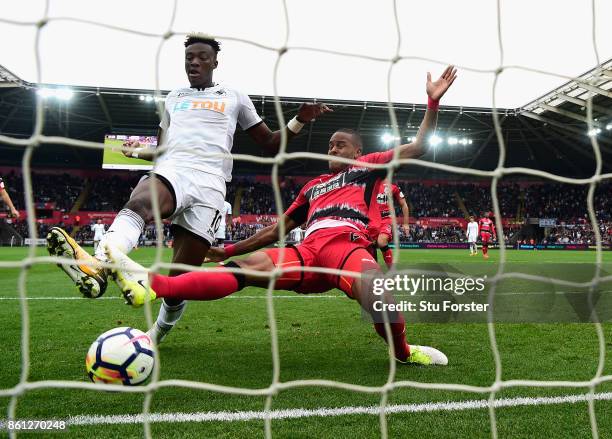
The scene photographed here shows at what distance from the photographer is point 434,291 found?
6727mm

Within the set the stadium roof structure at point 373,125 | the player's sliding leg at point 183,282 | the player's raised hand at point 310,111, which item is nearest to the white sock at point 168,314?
the player's sliding leg at point 183,282

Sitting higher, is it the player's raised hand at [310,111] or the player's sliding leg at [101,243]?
the player's raised hand at [310,111]

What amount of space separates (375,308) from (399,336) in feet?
0.98

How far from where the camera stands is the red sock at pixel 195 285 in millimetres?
2635

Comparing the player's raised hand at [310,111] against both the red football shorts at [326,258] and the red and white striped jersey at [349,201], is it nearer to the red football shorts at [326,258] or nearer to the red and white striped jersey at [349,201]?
the red and white striped jersey at [349,201]

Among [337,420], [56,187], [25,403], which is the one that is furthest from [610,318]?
[56,187]

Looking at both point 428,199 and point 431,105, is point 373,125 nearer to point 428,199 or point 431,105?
point 428,199

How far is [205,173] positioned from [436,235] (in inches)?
1183

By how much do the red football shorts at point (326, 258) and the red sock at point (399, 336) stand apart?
0.33 metres

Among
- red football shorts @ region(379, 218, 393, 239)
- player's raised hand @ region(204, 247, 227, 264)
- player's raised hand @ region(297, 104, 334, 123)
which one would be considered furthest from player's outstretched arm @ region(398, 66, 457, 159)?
red football shorts @ region(379, 218, 393, 239)

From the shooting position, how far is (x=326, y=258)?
3.25 meters

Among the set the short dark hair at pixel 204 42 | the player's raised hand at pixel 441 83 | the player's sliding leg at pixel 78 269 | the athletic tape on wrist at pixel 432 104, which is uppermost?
the short dark hair at pixel 204 42

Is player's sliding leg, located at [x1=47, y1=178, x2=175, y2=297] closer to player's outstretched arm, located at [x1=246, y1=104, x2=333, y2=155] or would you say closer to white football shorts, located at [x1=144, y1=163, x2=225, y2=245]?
white football shorts, located at [x1=144, y1=163, x2=225, y2=245]

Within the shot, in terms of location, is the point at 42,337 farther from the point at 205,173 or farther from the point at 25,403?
the point at 205,173
